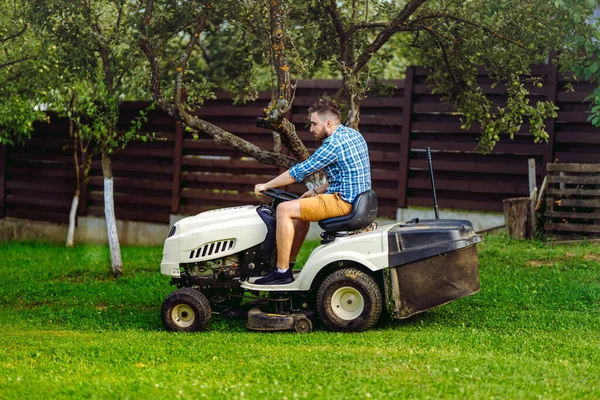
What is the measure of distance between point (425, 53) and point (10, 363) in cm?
555

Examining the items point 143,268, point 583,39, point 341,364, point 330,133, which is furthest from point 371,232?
point 143,268

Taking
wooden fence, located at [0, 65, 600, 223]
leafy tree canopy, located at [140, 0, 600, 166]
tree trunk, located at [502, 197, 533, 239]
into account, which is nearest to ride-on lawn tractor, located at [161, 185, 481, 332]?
leafy tree canopy, located at [140, 0, 600, 166]

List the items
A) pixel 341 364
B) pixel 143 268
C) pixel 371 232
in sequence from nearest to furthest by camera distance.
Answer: pixel 341 364 → pixel 371 232 → pixel 143 268

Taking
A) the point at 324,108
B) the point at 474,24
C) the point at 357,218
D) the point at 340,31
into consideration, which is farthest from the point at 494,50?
the point at 357,218

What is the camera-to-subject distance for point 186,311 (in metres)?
7.81

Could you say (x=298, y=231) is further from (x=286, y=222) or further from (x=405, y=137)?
(x=405, y=137)

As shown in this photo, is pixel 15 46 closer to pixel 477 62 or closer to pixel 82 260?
pixel 82 260

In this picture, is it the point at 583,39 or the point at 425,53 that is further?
the point at 425,53

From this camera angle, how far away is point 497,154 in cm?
1212

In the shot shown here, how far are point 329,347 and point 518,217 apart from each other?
5165mm

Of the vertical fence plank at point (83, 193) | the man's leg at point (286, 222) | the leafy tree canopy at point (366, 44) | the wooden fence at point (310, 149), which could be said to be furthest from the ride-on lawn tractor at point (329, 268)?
the vertical fence plank at point (83, 193)

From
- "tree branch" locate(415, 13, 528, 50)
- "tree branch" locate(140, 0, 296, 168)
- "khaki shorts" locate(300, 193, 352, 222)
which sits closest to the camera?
"khaki shorts" locate(300, 193, 352, 222)

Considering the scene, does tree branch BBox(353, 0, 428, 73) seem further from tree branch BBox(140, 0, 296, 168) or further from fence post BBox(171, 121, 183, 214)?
fence post BBox(171, 121, 183, 214)

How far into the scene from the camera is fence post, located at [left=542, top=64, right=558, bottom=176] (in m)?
11.6
